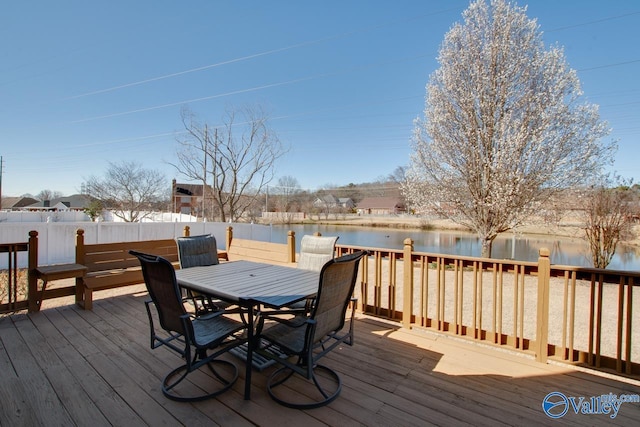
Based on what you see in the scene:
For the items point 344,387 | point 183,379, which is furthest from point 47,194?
point 344,387

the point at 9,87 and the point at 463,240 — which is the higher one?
the point at 9,87

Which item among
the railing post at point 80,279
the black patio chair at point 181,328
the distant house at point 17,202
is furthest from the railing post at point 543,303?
the distant house at point 17,202

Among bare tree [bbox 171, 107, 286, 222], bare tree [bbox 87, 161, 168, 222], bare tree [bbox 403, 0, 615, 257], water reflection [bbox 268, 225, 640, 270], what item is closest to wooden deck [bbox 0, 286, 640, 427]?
water reflection [bbox 268, 225, 640, 270]

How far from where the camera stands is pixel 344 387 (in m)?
2.11

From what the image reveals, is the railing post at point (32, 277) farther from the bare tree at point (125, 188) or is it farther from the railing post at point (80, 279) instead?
the bare tree at point (125, 188)

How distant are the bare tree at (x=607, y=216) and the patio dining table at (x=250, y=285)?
944 cm

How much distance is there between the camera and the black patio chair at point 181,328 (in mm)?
1736

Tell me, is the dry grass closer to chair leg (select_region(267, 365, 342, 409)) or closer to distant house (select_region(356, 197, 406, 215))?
chair leg (select_region(267, 365, 342, 409))

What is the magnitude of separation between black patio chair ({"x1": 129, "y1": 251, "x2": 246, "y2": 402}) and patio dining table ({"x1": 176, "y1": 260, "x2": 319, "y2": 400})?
17cm

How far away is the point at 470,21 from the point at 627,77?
584 centimetres

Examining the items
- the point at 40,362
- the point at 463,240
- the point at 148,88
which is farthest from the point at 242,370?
the point at 463,240

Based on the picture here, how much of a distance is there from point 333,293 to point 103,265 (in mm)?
3840

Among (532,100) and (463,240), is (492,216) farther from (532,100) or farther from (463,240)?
(463,240)

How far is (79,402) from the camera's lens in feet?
6.24
